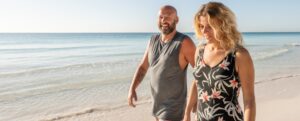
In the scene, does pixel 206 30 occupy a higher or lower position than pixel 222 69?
higher

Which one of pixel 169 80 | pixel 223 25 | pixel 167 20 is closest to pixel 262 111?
pixel 169 80

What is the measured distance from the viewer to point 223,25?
233 cm

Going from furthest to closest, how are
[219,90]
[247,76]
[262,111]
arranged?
[262,111], [219,90], [247,76]

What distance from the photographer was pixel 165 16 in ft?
11.5

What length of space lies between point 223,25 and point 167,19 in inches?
48.1

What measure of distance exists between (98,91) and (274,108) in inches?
189

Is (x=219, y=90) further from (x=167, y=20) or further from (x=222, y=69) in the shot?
(x=167, y=20)

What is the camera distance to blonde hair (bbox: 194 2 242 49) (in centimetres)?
233

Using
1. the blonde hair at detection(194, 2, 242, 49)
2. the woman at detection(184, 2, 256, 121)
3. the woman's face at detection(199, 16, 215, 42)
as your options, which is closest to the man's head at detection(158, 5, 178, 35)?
the woman at detection(184, 2, 256, 121)

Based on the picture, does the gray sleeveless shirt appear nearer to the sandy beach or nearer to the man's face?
the man's face

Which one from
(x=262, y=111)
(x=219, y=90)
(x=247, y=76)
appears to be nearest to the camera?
(x=247, y=76)

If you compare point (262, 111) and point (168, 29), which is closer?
point (168, 29)

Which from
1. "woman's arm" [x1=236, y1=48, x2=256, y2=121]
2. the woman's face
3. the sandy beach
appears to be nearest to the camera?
"woman's arm" [x1=236, y1=48, x2=256, y2=121]

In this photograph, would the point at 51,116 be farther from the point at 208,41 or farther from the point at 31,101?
the point at 208,41
